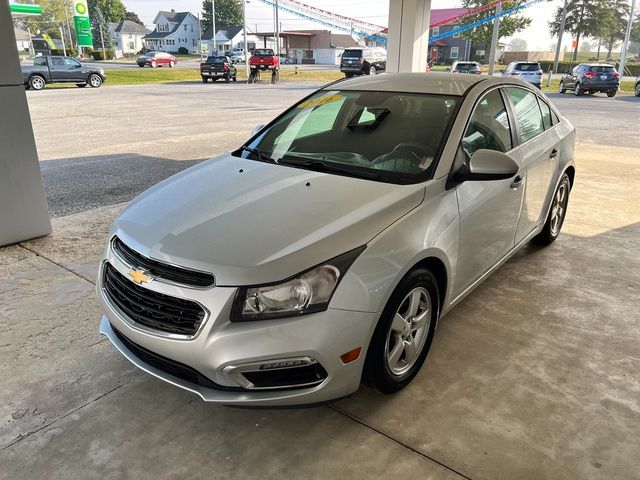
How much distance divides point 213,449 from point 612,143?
11.7m

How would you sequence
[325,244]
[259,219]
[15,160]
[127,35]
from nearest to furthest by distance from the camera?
[325,244]
[259,219]
[15,160]
[127,35]

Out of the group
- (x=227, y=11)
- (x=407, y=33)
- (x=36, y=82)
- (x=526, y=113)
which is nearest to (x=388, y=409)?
(x=526, y=113)

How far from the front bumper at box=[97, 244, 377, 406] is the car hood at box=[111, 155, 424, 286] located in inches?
6.3

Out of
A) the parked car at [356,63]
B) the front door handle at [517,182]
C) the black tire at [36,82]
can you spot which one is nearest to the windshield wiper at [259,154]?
the front door handle at [517,182]

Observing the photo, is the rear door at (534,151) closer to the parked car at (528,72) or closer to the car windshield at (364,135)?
the car windshield at (364,135)

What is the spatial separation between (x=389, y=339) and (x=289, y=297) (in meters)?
0.65

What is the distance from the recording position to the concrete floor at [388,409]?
7.58ft

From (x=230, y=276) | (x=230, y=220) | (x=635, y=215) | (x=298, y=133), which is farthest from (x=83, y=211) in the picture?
(x=635, y=215)

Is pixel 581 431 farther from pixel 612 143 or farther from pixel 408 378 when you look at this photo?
pixel 612 143

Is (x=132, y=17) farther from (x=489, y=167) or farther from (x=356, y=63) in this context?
(x=489, y=167)

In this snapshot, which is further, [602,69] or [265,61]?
[265,61]

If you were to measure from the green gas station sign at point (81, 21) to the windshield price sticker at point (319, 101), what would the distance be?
4922 cm

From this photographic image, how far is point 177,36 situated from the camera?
341 ft

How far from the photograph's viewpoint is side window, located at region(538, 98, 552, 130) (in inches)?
173
